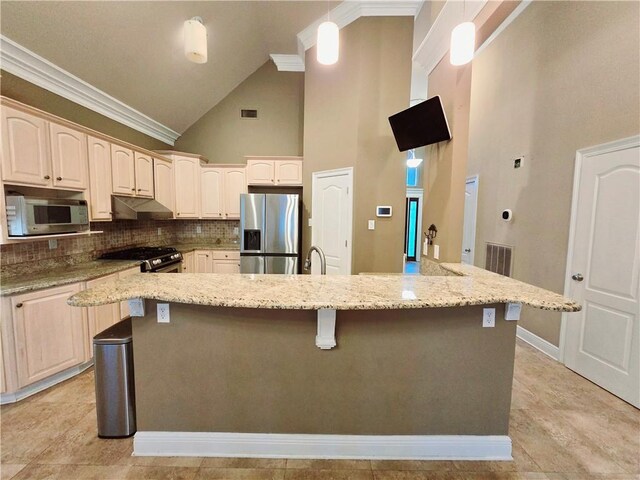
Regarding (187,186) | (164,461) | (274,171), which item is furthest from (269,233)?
(164,461)

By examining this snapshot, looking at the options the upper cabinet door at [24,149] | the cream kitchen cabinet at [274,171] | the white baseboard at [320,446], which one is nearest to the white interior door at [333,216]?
the cream kitchen cabinet at [274,171]

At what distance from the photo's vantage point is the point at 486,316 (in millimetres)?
1681

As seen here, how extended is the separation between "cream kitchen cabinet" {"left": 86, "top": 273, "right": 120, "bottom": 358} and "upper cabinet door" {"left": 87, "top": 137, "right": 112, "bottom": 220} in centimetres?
78

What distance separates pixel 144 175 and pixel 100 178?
2.55ft

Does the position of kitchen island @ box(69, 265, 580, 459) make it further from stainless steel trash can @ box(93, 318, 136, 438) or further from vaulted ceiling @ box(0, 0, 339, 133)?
vaulted ceiling @ box(0, 0, 339, 133)

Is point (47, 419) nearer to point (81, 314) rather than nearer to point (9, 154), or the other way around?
point (81, 314)

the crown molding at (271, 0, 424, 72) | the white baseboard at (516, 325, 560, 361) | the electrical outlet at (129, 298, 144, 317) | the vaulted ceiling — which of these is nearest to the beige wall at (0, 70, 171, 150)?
the vaulted ceiling

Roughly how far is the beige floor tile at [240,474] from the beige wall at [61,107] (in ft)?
11.2

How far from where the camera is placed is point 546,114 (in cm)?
311

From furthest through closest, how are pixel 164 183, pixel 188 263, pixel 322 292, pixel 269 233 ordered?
pixel 188 263 < pixel 164 183 < pixel 269 233 < pixel 322 292

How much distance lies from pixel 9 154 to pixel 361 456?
337cm

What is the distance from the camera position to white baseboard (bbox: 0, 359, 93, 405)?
2.20 m

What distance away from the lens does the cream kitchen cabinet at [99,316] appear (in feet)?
8.57

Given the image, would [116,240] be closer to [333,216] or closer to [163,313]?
[163,313]
